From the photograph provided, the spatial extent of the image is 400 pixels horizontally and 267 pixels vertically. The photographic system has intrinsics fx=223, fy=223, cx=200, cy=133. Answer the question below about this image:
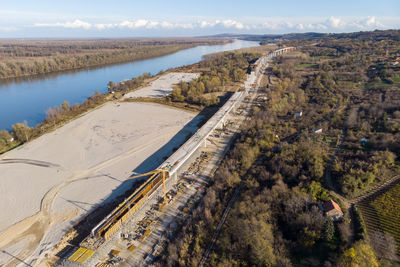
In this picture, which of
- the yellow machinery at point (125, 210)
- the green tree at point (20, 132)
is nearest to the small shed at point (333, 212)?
the yellow machinery at point (125, 210)

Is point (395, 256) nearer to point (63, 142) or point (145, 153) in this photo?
point (145, 153)

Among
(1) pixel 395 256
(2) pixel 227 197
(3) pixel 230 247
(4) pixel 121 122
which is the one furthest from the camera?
(4) pixel 121 122

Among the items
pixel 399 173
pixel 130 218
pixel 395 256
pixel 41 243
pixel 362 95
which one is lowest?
pixel 41 243

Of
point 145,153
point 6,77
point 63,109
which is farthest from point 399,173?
point 6,77

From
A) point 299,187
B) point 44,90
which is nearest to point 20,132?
point 44,90

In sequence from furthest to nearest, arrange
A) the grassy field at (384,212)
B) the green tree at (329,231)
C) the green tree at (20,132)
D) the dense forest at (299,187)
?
1. the green tree at (20,132)
2. the grassy field at (384,212)
3. the green tree at (329,231)
4. the dense forest at (299,187)

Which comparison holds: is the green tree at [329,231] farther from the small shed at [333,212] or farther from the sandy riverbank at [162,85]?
the sandy riverbank at [162,85]
